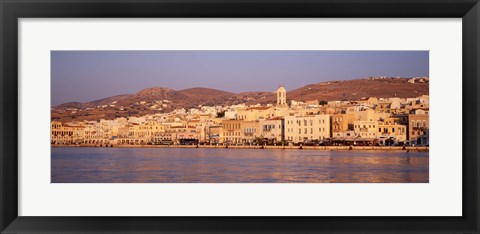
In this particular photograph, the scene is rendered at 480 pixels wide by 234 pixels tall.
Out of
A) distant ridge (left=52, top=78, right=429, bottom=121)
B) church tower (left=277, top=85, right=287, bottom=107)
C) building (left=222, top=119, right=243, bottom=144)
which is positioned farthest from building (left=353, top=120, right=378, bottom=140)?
building (left=222, top=119, right=243, bottom=144)

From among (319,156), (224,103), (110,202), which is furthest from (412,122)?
(110,202)

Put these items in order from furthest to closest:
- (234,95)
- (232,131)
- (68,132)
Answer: (232,131) → (68,132) → (234,95)

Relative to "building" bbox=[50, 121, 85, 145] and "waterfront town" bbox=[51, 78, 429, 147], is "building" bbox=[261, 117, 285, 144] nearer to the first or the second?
"waterfront town" bbox=[51, 78, 429, 147]

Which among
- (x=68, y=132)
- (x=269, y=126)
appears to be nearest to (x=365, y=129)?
(x=269, y=126)

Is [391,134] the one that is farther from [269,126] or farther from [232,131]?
[232,131]

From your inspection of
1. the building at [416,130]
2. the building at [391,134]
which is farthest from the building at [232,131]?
the building at [416,130]
